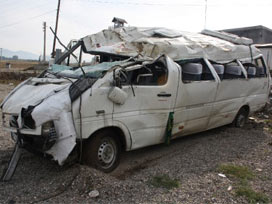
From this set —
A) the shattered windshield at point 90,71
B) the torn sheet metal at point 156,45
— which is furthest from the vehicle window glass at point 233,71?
the shattered windshield at point 90,71

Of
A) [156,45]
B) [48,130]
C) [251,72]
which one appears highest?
[156,45]

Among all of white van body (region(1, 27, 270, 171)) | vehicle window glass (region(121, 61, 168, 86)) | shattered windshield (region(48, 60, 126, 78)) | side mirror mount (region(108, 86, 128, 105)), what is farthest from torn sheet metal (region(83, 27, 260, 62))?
side mirror mount (region(108, 86, 128, 105))

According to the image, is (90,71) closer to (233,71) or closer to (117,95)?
(117,95)

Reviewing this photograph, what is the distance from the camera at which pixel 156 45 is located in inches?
Result: 221

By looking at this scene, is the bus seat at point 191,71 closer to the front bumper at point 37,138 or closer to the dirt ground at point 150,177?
the dirt ground at point 150,177

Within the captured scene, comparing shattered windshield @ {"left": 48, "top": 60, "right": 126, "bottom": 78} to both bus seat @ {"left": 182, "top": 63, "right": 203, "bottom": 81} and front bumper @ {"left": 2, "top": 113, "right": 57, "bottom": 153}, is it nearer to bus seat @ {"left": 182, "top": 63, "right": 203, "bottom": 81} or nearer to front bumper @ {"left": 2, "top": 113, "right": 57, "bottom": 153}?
front bumper @ {"left": 2, "top": 113, "right": 57, "bottom": 153}

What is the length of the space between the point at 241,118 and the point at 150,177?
4.36m

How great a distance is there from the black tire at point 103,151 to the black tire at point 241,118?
418cm

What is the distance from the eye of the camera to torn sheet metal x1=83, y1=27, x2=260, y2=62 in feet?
18.5

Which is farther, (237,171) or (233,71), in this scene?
(233,71)

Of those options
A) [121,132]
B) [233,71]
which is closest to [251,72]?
[233,71]

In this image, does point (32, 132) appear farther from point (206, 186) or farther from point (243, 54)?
point (243, 54)

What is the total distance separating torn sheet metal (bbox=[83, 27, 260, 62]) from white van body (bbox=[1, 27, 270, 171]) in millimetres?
19

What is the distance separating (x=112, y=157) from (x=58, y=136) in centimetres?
111
